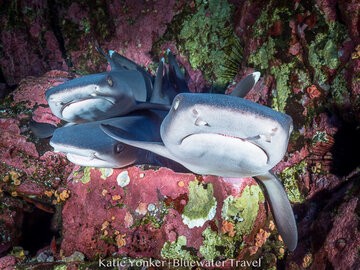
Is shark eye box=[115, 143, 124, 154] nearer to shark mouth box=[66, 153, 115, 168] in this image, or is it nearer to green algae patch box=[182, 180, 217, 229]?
shark mouth box=[66, 153, 115, 168]

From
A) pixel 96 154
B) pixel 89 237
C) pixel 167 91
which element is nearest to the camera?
pixel 96 154

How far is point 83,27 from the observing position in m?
4.29

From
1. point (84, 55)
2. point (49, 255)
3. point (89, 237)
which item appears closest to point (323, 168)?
point (89, 237)

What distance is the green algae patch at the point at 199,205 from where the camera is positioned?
6.53 ft

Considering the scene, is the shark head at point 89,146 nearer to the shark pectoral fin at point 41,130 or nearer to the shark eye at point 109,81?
the shark eye at point 109,81

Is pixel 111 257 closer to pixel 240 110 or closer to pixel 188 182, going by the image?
pixel 188 182

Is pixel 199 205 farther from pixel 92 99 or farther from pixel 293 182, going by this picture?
pixel 92 99

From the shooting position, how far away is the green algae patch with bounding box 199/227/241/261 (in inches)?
77.3

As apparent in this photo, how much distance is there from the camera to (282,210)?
1833 millimetres

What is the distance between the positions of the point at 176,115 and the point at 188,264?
5.29ft

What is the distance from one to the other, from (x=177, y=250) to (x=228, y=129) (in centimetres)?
154

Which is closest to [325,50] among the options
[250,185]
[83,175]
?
[250,185]

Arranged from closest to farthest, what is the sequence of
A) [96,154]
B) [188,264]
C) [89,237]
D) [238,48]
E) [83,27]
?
[96,154] → [188,264] → [89,237] → [238,48] → [83,27]

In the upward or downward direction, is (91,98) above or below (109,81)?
below
